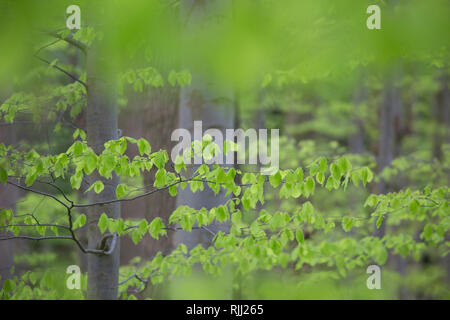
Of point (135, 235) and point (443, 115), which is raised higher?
point (443, 115)

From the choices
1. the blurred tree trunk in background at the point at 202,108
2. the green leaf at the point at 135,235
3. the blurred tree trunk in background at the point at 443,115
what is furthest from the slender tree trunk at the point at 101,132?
the blurred tree trunk in background at the point at 443,115

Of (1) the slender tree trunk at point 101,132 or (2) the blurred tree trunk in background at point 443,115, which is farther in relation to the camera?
(2) the blurred tree trunk in background at point 443,115

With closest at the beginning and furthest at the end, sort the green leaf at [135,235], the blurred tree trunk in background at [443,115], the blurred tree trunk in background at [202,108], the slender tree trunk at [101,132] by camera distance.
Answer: the green leaf at [135,235], the slender tree trunk at [101,132], the blurred tree trunk in background at [202,108], the blurred tree trunk in background at [443,115]

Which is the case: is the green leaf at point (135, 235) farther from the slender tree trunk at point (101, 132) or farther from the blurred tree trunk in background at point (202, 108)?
the blurred tree trunk in background at point (202, 108)

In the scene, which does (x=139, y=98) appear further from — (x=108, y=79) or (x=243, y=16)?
(x=243, y=16)

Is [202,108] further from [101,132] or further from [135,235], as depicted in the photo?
[135,235]

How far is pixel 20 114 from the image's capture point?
2711 millimetres

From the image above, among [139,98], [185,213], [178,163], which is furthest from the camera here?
[139,98]

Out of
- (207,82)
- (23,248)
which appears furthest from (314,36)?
(23,248)

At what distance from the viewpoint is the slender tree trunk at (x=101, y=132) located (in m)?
2.61

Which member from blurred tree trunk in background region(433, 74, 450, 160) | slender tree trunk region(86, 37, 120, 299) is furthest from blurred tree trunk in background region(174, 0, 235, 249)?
blurred tree trunk in background region(433, 74, 450, 160)

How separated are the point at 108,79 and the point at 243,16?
1.31 m

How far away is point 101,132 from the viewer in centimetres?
259

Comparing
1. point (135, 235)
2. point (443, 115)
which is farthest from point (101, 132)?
point (443, 115)
